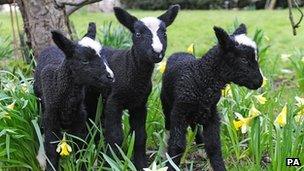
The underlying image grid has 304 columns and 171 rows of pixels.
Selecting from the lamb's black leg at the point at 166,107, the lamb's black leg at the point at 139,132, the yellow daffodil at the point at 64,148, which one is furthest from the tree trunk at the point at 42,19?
the yellow daffodil at the point at 64,148

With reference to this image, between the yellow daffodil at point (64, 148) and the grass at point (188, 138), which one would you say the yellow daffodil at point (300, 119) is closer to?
the grass at point (188, 138)

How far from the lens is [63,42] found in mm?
3143

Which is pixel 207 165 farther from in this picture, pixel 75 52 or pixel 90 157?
pixel 75 52

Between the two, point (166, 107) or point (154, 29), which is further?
point (166, 107)

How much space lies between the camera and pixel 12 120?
12.0 ft

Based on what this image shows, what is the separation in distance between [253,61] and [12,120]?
159cm

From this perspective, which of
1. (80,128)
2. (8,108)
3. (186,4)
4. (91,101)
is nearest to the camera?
(80,128)

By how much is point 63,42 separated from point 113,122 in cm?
59

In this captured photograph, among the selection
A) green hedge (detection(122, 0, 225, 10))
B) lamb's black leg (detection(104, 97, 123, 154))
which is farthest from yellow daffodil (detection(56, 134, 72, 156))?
green hedge (detection(122, 0, 225, 10))

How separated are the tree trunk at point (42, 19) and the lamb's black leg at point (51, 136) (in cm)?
157

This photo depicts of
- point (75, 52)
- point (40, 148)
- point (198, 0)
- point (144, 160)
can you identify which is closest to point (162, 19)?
point (75, 52)

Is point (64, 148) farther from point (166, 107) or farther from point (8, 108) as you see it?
point (166, 107)

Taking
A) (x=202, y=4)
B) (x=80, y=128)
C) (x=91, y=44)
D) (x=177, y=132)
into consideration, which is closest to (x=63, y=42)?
(x=91, y=44)

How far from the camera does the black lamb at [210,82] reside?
10.3 ft
